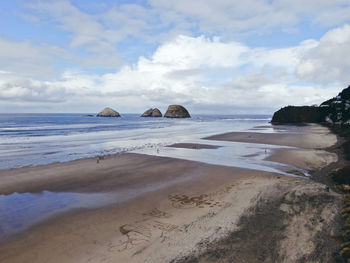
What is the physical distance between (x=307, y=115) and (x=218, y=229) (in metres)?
84.0

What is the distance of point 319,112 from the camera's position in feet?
245

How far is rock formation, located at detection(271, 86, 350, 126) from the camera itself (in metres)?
59.7

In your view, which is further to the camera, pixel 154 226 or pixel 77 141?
pixel 77 141

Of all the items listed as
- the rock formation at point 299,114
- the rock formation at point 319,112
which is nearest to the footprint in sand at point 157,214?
the rock formation at point 319,112

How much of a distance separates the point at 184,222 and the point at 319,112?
84.2 metres

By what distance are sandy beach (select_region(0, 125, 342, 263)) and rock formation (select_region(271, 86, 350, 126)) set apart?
59.4 metres

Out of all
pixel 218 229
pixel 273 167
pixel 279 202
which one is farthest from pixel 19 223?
pixel 273 167

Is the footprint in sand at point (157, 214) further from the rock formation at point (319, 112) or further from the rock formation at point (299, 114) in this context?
the rock formation at point (299, 114)

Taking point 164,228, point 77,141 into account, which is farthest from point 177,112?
point 164,228

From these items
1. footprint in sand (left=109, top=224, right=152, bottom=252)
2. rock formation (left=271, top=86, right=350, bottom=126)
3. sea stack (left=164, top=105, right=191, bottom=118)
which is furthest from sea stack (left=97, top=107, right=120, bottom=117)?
footprint in sand (left=109, top=224, right=152, bottom=252)

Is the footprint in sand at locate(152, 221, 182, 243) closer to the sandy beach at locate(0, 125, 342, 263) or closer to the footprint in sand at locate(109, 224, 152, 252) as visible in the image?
the sandy beach at locate(0, 125, 342, 263)

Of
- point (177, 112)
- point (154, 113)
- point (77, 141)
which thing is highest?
point (177, 112)

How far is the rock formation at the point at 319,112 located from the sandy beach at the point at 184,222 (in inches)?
2339

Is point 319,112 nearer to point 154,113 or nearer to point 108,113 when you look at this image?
point 154,113
